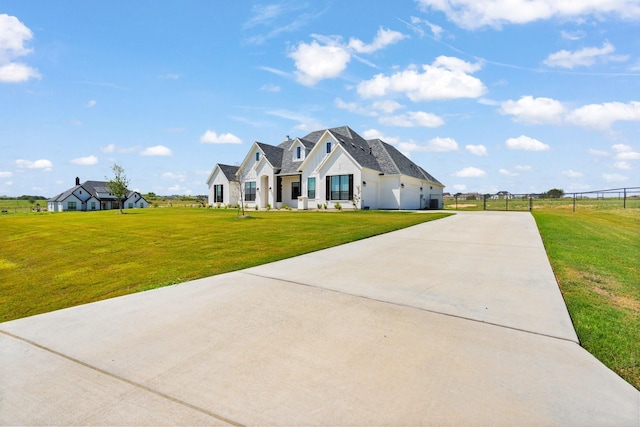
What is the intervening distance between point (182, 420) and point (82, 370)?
125cm

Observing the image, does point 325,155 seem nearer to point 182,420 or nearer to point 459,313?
point 459,313

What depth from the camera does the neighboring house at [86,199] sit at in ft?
193

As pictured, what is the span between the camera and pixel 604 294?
4676mm

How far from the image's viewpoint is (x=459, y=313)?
12.5 feet

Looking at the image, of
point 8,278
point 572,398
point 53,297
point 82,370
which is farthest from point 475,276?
point 8,278

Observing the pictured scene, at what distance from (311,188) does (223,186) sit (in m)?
12.5

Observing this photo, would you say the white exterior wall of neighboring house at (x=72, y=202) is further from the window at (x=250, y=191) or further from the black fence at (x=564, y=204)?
the black fence at (x=564, y=204)

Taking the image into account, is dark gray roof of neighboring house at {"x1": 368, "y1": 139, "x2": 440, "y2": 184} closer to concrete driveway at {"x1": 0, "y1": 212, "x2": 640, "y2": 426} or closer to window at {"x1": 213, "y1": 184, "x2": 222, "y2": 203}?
window at {"x1": 213, "y1": 184, "x2": 222, "y2": 203}

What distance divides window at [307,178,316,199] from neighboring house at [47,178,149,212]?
46335 mm

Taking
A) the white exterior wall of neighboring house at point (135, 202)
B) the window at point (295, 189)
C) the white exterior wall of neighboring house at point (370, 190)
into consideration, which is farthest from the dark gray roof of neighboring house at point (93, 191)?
the white exterior wall of neighboring house at point (370, 190)

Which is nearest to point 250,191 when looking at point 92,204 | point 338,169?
point 338,169

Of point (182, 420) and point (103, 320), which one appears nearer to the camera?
point (182, 420)

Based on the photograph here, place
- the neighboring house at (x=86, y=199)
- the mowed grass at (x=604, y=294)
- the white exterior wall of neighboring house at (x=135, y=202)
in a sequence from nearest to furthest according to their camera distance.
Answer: the mowed grass at (x=604, y=294), the neighboring house at (x=86, y=199), the white exterior wall of neighboring house at (x=135, y=202)

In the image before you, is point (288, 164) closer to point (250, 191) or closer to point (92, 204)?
point (250, 191)
